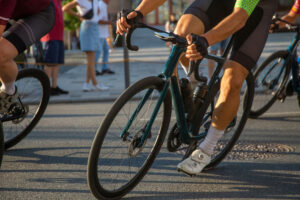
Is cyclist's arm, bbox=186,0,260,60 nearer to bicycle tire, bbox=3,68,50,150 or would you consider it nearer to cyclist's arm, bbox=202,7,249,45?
cyclist's arm, bbox=202,7,249,45

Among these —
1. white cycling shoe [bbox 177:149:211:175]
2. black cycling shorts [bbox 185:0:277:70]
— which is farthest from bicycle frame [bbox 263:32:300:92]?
white cycling shoe [bbox 177:149:211:175]

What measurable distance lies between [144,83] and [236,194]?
1024 millimetres

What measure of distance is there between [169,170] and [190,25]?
1.16 metres

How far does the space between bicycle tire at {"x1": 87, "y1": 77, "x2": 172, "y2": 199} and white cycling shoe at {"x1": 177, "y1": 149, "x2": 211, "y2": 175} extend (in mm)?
221

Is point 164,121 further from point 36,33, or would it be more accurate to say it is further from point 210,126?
point 36,33

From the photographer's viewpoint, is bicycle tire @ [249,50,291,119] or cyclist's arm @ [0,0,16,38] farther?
bicycle tire @ [249,50,291,119]

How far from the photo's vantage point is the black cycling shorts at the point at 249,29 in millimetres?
3232

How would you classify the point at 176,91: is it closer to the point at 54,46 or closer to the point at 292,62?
the point at 292,62

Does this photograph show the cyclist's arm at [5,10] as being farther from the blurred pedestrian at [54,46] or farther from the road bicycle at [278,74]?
the blurred pedestrian at [54,46]

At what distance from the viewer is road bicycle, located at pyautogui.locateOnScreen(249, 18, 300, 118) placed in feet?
16.4

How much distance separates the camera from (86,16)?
7918 mm

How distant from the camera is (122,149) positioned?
9.83ft

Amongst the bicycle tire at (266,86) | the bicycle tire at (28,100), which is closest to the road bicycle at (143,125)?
the bicycle tire at (28,100)

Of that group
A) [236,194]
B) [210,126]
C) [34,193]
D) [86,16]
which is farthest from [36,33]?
[86,16]
